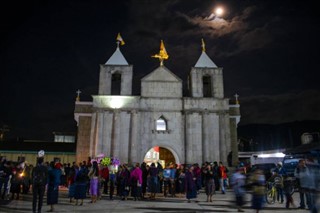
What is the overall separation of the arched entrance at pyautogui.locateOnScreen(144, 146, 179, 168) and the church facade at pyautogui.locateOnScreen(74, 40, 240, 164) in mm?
1722

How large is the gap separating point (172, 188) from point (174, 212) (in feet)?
20.2

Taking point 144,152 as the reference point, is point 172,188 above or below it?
below

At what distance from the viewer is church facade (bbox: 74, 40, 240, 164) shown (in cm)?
2630

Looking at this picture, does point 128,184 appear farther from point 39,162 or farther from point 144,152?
point 144,152

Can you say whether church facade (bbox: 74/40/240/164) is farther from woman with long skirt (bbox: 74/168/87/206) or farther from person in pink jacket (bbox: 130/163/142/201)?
woman with long skirt (bbox: 74/168/87/206)

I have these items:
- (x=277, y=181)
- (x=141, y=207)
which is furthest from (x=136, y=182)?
(x=277, y=181)

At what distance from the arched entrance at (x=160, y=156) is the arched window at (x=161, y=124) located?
7.25 feet

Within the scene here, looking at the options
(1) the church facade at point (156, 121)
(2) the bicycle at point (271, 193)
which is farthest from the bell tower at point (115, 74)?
(2) the bicycle at point (271, 193)

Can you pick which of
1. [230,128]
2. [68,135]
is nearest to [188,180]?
[230,128]

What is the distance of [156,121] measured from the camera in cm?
2730

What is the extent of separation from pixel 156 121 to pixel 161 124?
82cm

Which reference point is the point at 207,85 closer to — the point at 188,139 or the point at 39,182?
the point at 188,139

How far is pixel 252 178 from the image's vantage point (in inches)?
352

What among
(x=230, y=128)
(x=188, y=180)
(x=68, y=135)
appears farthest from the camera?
(x=68, y=135)
